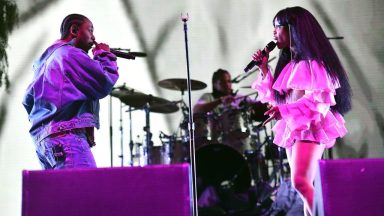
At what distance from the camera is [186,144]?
660 centimetres

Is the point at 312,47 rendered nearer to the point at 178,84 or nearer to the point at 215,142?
the point at 215,142

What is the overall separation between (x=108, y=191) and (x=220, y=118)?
4497 millimetres

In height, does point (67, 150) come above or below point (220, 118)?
below

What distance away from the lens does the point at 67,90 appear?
10.6 feet

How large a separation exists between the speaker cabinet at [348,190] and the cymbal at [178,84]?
454 cm

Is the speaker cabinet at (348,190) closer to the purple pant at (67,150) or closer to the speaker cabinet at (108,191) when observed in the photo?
the speaker cabinet at (108,191)

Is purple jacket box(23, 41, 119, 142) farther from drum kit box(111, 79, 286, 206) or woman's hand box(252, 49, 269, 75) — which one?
→ drum kit box(111, 79, 286, 206)

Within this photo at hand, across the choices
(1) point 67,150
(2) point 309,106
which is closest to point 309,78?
(2) point 309,106

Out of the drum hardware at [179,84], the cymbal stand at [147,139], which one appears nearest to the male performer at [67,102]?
the drum hardware at [179,84]

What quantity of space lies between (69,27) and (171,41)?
11.2 feet

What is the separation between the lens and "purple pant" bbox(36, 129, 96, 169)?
3104mm

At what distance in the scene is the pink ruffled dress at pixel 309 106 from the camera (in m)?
3.24

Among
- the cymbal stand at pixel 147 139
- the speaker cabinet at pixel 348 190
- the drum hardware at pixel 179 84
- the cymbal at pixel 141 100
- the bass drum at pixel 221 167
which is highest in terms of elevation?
the drum hardware at pixel 179 84

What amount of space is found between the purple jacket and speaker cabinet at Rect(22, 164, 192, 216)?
105 cm
